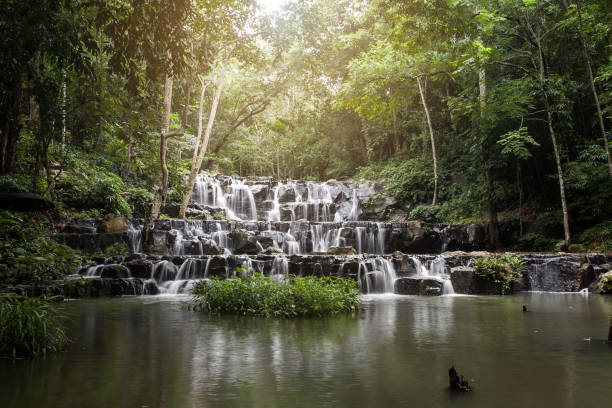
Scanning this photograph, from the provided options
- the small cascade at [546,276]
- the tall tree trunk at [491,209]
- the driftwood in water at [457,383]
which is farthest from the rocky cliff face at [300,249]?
the driftwood in water at [457,383]

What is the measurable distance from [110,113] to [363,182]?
19.4m

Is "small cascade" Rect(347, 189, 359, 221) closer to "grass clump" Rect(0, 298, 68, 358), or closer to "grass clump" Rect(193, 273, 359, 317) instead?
"grass clump" Rect(193, 273, 359, 317)

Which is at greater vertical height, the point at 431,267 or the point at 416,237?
the point at 416,237

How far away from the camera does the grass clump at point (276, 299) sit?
8.02m

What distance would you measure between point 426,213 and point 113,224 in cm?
1452

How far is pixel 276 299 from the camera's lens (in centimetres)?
812

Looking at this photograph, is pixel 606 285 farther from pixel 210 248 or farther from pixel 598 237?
pixel 210 248

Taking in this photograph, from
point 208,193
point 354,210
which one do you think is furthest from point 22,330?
point 354,210

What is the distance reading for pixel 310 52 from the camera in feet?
80.3

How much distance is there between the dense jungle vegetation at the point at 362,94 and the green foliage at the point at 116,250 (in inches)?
64.3

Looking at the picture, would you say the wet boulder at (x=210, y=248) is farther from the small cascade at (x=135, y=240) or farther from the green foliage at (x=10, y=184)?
the green foliage at (x=10, y=184)

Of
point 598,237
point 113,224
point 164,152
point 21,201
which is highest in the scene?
point 164,152

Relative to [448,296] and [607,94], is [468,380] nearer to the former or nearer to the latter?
[448,296]

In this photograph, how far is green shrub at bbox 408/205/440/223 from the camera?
74.2ft
